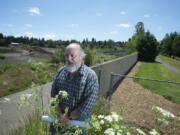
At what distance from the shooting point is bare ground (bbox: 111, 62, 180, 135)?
4148 mm

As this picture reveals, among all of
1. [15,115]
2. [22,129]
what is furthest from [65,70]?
[15,115]

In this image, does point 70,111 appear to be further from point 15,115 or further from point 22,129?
point 15,115

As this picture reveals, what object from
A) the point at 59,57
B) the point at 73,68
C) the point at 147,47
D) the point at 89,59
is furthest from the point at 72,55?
the point at 147,47

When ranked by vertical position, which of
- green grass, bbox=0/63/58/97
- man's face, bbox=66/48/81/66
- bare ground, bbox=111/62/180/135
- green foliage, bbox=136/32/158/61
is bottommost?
bare ground, bbox=111/62/180/135

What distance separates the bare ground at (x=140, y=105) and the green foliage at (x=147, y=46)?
21.9 m

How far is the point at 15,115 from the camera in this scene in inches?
105

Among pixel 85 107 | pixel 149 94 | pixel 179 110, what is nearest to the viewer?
pixel 85 107

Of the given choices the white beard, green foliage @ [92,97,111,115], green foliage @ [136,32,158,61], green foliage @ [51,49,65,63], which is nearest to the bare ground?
green foliage @ [92,97,111,115]

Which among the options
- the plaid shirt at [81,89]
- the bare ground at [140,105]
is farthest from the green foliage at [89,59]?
the plaid shirt at [81,89]

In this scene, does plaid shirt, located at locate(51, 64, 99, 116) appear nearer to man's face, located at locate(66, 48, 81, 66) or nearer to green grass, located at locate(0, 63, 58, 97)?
man's face, located at locate(66, 48, 81, 66)

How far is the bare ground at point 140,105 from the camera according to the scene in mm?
4148

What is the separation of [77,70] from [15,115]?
5.91ft

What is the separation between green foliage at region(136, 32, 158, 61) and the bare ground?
72.0ft

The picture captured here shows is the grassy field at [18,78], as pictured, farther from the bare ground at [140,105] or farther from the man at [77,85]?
the man at [77,85]
